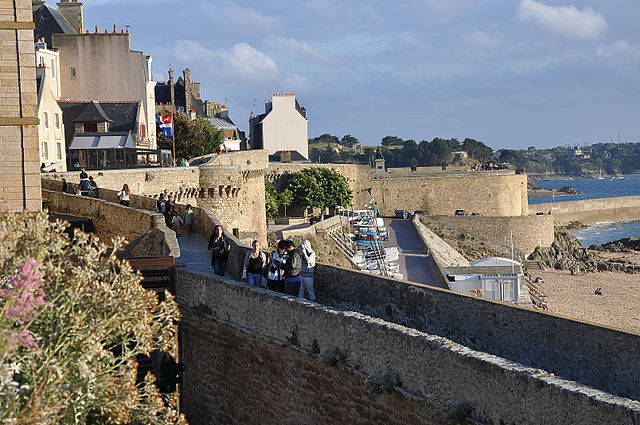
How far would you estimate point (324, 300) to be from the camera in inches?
453

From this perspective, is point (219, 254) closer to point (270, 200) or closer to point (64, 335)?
point (64, 335)

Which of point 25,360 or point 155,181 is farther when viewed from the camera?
point 155,181

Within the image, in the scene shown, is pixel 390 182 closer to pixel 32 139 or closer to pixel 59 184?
pixel 59 184

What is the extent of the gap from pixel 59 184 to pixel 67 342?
17911 mm

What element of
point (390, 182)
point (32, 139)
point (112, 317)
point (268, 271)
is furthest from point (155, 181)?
point (390, 182)

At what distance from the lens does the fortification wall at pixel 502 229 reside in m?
64.4

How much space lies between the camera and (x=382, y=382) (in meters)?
8.33

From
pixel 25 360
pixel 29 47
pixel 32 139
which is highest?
pixel 29 47

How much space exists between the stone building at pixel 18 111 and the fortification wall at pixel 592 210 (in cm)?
8431

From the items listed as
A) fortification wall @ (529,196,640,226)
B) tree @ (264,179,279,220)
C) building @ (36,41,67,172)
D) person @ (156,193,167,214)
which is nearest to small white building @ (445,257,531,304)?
person @ (156,193,167,214)

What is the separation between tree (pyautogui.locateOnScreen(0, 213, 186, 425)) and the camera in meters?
5.92

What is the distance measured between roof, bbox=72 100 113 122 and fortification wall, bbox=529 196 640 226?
64268 millimetres

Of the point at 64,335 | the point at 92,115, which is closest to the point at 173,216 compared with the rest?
the point at 64,335

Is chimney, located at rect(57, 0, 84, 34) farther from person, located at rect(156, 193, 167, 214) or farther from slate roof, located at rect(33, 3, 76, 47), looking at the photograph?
person, located at rect(156, 193, 167, 214)
